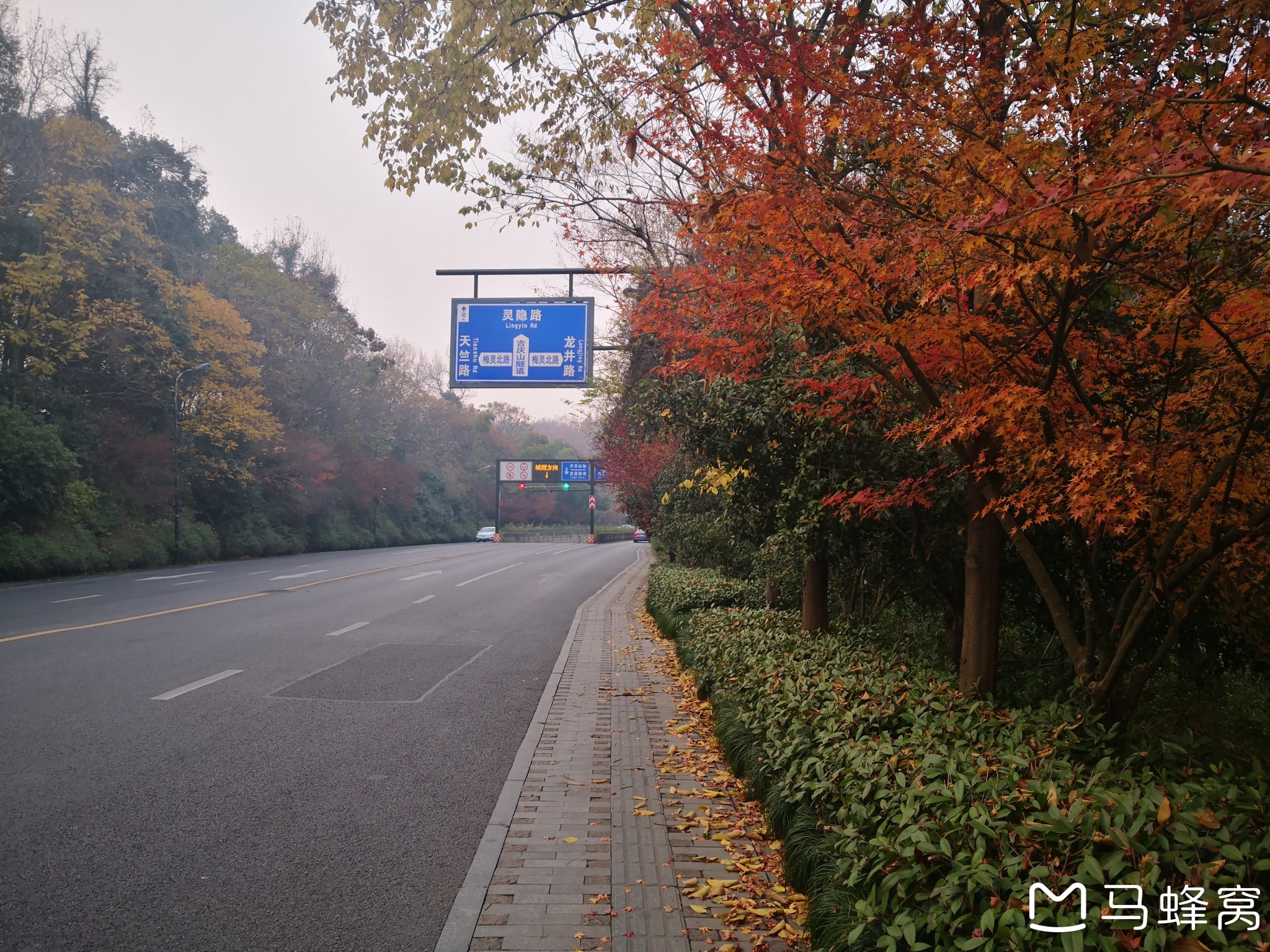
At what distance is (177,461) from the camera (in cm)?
3450

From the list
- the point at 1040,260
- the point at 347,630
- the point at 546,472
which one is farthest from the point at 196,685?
the point at 546,472

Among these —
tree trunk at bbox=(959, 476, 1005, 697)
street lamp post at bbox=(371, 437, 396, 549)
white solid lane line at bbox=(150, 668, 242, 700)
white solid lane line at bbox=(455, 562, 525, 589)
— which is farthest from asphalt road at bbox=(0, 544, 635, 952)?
street lamp post at bbox=(371, 437, 396, 549)

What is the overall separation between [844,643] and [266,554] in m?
39.3

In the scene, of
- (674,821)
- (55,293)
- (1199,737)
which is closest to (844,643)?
(674,821)

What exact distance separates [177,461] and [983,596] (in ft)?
115

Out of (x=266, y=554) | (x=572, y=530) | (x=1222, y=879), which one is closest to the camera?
(x=1222, y=879)

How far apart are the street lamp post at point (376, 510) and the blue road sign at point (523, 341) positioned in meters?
41.3

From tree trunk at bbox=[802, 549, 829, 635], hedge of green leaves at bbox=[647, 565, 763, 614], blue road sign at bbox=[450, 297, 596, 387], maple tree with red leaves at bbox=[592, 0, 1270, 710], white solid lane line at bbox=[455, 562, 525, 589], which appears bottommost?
white solid lane line at bbox=[455, 562, 525, 589]

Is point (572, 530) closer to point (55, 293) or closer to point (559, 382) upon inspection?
point (55, 293)

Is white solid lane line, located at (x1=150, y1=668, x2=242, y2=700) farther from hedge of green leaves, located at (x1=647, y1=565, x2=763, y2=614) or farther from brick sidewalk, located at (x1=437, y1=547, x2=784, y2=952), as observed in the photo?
hedge of green leaves, located at (x1=647, y1=565, x2=763, y2=614)

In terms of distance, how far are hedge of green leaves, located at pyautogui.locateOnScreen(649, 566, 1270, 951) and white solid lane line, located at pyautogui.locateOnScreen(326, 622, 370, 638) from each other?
9.15 metres

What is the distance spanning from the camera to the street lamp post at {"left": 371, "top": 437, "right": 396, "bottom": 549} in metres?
57.8

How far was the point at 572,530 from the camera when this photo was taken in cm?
9644

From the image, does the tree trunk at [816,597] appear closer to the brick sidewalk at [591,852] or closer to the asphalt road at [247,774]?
the brick sidewalk at [591,852]
